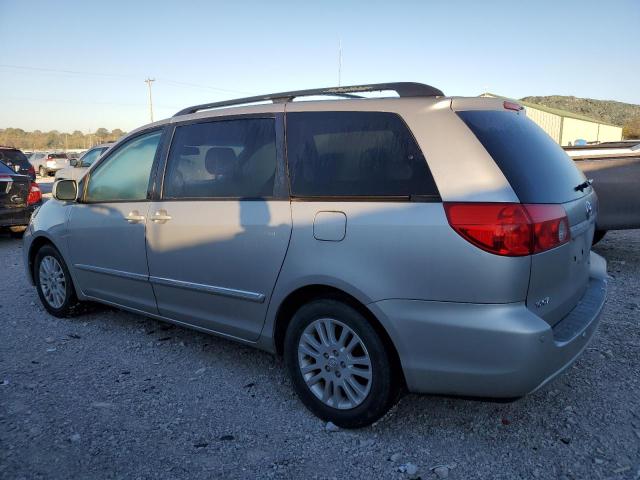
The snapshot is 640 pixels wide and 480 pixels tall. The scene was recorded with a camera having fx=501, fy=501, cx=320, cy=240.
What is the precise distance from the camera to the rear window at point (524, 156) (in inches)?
91.4

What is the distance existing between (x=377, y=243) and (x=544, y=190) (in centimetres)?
83

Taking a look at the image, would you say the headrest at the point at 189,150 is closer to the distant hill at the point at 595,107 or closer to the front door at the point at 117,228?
the front door at the point at 117,228

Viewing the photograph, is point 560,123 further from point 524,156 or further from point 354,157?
point 354,157

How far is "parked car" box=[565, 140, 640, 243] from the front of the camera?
573 cm

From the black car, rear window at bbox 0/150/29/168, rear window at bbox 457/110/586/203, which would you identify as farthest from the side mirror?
rear window at bbox 0/150/29/168

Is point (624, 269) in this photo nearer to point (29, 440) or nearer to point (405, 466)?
point (405, 466)

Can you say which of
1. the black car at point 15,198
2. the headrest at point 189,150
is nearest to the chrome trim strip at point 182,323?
the headrest at point 189,150

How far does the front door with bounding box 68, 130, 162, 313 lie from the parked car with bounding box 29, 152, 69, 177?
29933 millimetres

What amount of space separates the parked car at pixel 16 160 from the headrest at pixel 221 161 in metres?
14.3

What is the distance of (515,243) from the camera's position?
7.16 feet

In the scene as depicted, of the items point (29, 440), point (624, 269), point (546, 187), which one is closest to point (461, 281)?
point (546, 187)

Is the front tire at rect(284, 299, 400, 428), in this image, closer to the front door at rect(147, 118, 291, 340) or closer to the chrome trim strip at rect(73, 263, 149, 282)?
the front door at rect(147, 118, 291, 340)

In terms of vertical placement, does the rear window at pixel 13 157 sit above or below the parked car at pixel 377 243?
above

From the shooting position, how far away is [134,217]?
12.1 feet
